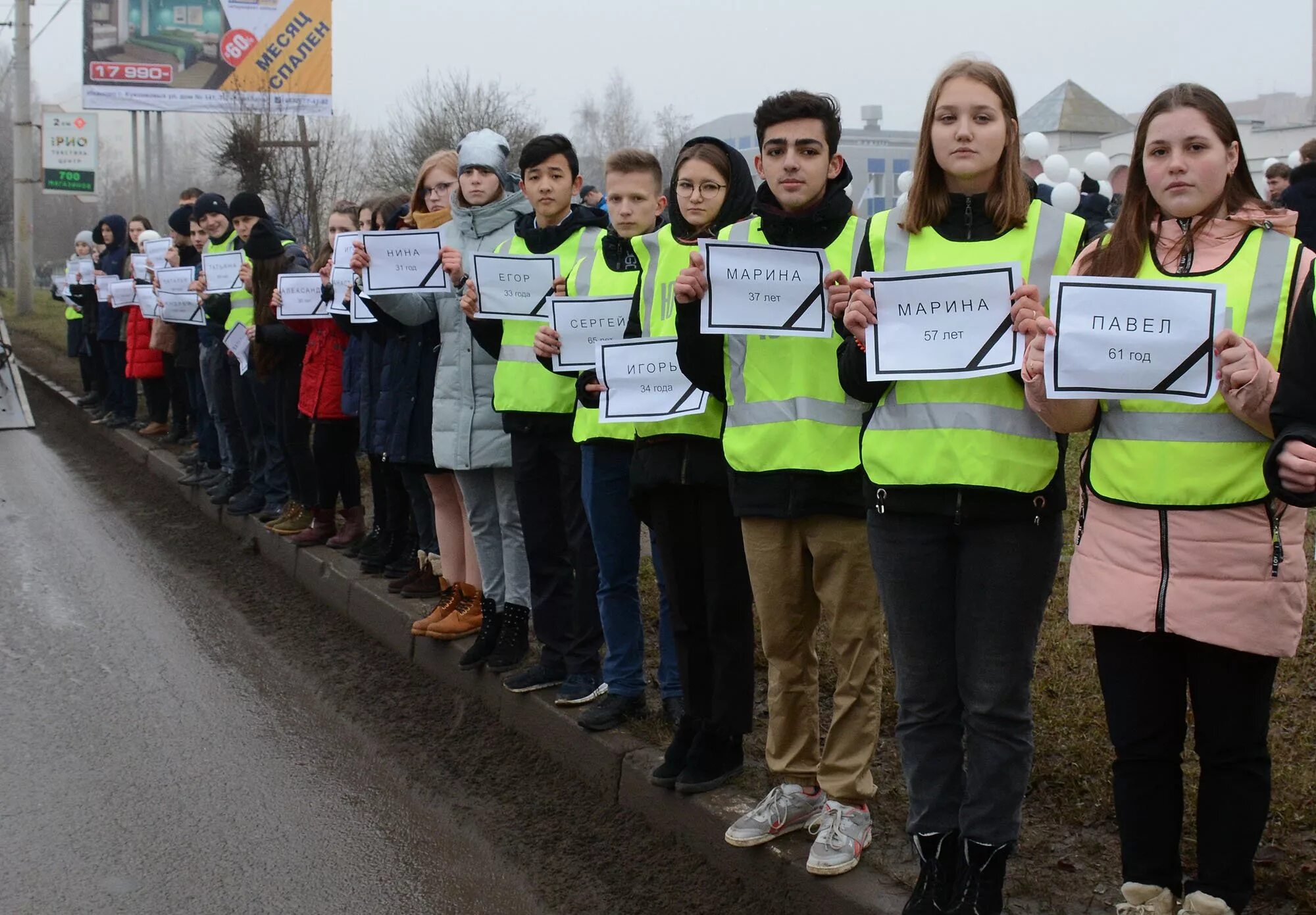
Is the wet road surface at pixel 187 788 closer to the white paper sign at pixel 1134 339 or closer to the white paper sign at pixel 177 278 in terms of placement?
the white paper sign at pixel 1134 339

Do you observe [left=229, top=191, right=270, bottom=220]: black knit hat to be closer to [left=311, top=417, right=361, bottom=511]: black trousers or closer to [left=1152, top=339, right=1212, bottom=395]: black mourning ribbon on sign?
[left=311, top=417, right=361, bottom=511]: black trousers

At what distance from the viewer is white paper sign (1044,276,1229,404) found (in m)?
2.96

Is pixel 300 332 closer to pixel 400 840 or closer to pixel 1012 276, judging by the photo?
pixel 400 840

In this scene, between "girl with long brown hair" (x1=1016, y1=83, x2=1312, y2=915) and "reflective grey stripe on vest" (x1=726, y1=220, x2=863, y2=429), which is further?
"reflective grey stripe on vest" (x1=726, y1=220, x2=863, y2=429)

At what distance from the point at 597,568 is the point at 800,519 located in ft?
5.63

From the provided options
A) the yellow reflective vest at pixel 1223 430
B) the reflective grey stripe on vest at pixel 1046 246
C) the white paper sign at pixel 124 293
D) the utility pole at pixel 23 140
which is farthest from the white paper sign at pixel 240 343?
the utility pole at pixel 23 140

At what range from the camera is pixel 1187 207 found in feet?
10.2

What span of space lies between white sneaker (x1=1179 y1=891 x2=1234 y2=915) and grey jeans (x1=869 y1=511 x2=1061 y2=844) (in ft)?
1.44

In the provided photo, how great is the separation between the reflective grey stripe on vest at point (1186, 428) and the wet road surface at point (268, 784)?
1696 millimetres

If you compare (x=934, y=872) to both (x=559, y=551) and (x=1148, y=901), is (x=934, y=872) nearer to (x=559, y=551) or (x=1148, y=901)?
(x=1148, y=901)

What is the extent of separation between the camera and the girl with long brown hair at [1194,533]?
299cm

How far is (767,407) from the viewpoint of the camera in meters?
3.97

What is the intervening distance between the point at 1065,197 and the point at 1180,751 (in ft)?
34.6

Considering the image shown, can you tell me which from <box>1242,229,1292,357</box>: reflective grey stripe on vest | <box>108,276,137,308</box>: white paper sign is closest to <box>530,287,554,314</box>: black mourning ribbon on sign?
<box>1242,229,1292,357</box>: reflective grey stripe on vest
